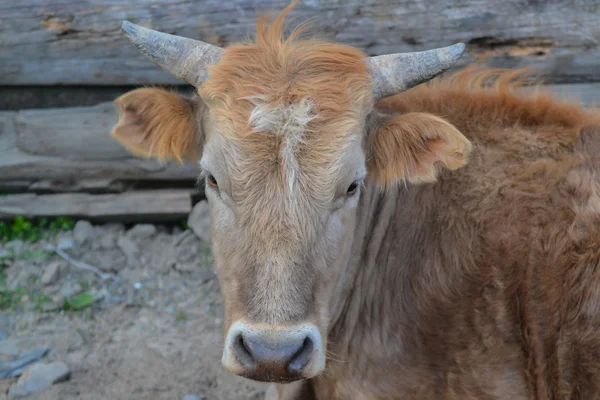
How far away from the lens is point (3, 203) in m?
5.88

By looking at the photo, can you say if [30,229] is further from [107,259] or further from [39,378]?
[39,378]

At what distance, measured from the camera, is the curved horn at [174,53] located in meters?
3.51

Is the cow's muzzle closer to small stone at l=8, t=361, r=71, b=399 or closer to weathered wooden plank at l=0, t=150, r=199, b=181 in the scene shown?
small stone at l=8, t=361, r=71, b=399

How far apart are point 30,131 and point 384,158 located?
11.0 ft

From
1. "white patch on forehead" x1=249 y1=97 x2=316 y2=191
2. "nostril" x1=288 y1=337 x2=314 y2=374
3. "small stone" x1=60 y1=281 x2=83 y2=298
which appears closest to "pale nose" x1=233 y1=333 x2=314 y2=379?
"nostril" x1=288 y1=337 x2=314 y2=374

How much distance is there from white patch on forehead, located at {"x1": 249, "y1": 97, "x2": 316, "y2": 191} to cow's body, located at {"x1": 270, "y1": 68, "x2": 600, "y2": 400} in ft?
2.63

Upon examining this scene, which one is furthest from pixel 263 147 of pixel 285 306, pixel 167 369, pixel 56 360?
pixel 56 360

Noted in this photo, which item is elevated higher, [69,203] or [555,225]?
[555,225]

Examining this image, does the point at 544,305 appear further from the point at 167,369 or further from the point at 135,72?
the point at 135,72

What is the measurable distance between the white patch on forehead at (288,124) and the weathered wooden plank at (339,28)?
216 centimetres

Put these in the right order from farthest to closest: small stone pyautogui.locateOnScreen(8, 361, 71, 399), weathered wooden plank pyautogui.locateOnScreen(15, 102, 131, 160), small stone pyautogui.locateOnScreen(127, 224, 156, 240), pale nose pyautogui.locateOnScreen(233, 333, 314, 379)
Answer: small stone pyautogui.locateOnScreen(127, 224, 156, 240) < weathered wooden plank pyautogui.locateOnScreen(15, 102, 131, 160) < small stone pyautogui.locateOnScreen(8, 361, 71, 399) < pale nose pyautogui.locateOnScreen(233, 333, 314, 379)

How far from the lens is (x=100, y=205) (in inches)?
232

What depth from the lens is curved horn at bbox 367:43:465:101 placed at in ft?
11.3

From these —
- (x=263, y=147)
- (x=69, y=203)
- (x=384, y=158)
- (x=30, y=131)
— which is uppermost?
(x=263, y=147)
